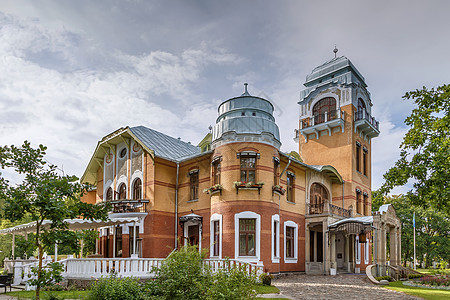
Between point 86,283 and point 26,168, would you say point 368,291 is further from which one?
point 26,168

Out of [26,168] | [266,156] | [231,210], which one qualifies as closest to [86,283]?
[231,210]

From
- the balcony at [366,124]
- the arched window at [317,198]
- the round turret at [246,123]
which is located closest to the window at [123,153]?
the round turret at [246,123]

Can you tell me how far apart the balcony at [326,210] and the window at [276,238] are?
12.3 ft

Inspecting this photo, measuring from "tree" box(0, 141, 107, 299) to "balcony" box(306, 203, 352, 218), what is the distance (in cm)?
1732

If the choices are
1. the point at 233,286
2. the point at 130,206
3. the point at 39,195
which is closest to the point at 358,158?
the point at 130,206

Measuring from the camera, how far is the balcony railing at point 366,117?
26812 mm

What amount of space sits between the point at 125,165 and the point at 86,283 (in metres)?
10.0

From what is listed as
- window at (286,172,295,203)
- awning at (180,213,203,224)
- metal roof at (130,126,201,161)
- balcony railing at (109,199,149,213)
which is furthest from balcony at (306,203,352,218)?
balcony railing at (109,199,149,213)

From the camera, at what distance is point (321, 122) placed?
27.8 metres

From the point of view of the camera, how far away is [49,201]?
296 inches

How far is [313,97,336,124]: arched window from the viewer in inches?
1073

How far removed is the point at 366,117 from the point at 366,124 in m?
0.93

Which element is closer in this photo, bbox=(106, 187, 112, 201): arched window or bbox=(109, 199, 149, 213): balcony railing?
bbox=(109, 199, 149, 213): balcony railing

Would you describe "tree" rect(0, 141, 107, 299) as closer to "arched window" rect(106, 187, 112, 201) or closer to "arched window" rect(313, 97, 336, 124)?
"arched window" rect(106, 187, 112, 201)
